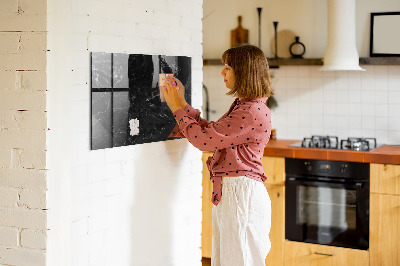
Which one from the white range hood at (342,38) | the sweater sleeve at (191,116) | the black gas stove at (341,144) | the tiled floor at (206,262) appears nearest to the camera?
the sweater sleeve at (191,116)

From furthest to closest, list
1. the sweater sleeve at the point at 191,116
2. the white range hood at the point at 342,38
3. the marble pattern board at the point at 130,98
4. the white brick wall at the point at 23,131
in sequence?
the white range hood at the point at 342,38, the sweater sleeve at the point at 191,116, the marble pattern board at the point at 130,98, the white brick wall at the point at 23,131

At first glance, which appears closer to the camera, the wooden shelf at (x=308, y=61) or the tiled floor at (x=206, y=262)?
the wooden shelf at (x=308, y=61)

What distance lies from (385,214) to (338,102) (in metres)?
1.13

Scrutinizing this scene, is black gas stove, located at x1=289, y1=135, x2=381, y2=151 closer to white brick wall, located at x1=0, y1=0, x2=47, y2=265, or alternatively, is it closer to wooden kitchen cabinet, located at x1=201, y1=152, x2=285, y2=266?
wooden kitchen cabinet, located at x1=201, y1=152, x2=285, y2=266

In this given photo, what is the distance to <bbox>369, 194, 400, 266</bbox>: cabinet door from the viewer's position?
4.02 meters

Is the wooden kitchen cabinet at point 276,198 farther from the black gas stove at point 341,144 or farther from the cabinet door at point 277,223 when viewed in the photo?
the black gas stove at point 341,144

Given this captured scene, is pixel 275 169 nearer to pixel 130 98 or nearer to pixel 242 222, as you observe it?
pixel 242 222

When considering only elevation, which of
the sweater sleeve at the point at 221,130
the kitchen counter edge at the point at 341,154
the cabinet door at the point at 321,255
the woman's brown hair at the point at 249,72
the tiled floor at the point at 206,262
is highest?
the woman's brown hair at the point at 249,72

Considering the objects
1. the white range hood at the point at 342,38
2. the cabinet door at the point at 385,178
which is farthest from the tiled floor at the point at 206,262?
the white range hood at the point at 342,38

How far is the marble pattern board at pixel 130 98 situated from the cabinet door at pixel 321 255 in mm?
1854

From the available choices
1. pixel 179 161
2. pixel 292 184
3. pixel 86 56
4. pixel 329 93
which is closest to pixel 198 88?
pixel 179 161

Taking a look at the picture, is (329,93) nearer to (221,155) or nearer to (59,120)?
(221,155)

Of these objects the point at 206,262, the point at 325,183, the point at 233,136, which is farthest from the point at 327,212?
the point at 233,136

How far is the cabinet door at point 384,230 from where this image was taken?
402 cm
